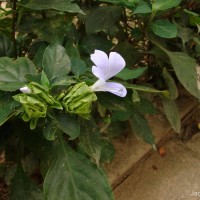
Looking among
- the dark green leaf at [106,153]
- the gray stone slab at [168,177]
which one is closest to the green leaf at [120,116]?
the dark green leaf at [106,153]

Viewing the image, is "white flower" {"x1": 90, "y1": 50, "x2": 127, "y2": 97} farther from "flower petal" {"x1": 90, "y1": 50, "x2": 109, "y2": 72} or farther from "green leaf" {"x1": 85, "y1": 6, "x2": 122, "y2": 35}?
"green leaf" {"x1": 85, "y1": 6, "x2": 122, "y2": 35}

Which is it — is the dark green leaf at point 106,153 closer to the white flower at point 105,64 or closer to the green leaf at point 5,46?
the green leaf at point 5,46

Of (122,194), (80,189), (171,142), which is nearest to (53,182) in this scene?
(80,189)

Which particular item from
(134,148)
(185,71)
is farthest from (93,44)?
(134,148)

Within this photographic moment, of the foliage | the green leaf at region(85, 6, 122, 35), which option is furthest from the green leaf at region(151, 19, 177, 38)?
the green leaf at region(85, 6, 122, 35)

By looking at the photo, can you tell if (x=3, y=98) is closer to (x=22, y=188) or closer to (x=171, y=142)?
(x=22, y=188)

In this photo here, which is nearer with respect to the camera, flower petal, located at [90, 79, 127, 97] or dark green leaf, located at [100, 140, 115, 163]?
flower petal, located at [90, 79, 127, 97]
